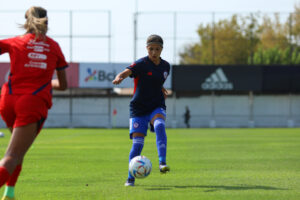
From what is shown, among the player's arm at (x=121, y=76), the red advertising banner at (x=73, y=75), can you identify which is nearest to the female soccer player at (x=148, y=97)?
the player's arm at (x=121, y=76)

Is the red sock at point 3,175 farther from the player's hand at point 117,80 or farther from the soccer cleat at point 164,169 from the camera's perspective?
the soccer cleat at point 164,169

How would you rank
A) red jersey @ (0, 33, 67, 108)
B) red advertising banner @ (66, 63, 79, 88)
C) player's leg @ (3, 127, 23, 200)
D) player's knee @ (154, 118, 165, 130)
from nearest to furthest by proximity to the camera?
1. red jersey @ (0, 33, 67, 108)
2. player's leg @ (3, 127, 23, 200)
3. player's knee @ (154, 118, 165, 130)
4. red advertising banner @ (66, 63, 79, 88)

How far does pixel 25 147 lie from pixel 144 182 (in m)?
3.56

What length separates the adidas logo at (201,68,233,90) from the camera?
44906 mm

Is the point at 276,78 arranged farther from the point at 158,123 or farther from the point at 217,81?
the point at 158,123

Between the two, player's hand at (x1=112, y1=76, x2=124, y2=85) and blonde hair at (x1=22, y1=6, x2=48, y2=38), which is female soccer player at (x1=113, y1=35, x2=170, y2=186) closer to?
player's hand at (x1=112, y1=76, x2=124, y2=85)

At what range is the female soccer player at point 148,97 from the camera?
8617 millimetres

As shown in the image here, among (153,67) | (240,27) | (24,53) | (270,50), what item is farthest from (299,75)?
(24,53)

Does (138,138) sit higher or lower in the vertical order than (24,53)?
lower

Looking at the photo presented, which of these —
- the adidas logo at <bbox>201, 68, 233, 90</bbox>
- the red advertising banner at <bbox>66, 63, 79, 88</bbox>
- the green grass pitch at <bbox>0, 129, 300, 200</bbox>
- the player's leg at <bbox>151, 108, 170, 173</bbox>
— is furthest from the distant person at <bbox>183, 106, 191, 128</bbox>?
the player's leg at <bbox>151, 108, 170, 173</bbox>

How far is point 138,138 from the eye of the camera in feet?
28.3

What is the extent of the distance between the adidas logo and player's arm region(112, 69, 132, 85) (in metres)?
36.8

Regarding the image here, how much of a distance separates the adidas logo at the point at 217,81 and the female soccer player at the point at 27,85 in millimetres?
39487

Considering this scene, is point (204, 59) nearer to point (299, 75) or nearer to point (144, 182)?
point (299, 75)
